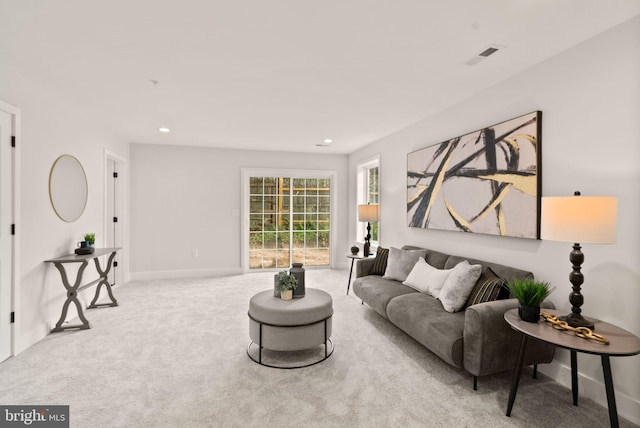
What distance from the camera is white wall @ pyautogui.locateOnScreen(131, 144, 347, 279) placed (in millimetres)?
5820

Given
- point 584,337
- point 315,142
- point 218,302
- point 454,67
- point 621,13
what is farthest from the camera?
point 315,142

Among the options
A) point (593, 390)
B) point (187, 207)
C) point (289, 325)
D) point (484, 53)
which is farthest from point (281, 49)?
point (187, 207)

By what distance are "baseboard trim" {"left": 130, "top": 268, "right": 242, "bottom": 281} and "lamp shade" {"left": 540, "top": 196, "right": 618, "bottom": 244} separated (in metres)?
5.41

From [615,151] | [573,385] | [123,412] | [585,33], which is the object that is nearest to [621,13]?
[585,33]

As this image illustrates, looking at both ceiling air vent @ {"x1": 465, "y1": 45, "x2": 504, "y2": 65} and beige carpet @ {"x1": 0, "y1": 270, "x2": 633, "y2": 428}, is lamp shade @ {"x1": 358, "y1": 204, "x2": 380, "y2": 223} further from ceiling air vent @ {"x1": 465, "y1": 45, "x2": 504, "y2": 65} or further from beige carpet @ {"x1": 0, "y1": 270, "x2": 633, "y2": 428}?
ceiling air vent @ {"x1": 465, "y1": 45, "x2": 504, "y2": 65}

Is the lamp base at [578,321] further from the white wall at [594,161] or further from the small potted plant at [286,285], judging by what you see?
the small potted plant at [286,285]

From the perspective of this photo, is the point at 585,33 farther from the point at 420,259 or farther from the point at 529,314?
the point at 420,259

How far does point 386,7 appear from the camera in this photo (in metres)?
1.90

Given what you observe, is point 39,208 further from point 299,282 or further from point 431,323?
point 431,323

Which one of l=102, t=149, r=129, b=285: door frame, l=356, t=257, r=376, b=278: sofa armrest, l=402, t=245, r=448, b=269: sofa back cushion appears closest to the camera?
l=402, t=245, r=448, b=269: sofa back cushion

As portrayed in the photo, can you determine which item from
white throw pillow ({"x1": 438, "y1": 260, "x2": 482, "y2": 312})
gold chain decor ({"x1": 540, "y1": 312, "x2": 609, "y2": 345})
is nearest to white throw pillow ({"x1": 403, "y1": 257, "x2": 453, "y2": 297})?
white throw pillow ({"x1": 438, "y1": 260, "x2": 482, "y2": 312})

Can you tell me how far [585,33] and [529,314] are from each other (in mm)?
1921

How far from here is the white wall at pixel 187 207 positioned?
5.82m

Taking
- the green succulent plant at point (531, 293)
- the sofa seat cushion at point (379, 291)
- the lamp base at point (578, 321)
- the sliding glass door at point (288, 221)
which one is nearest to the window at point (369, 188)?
the sliding glass door at point (288, 221)
